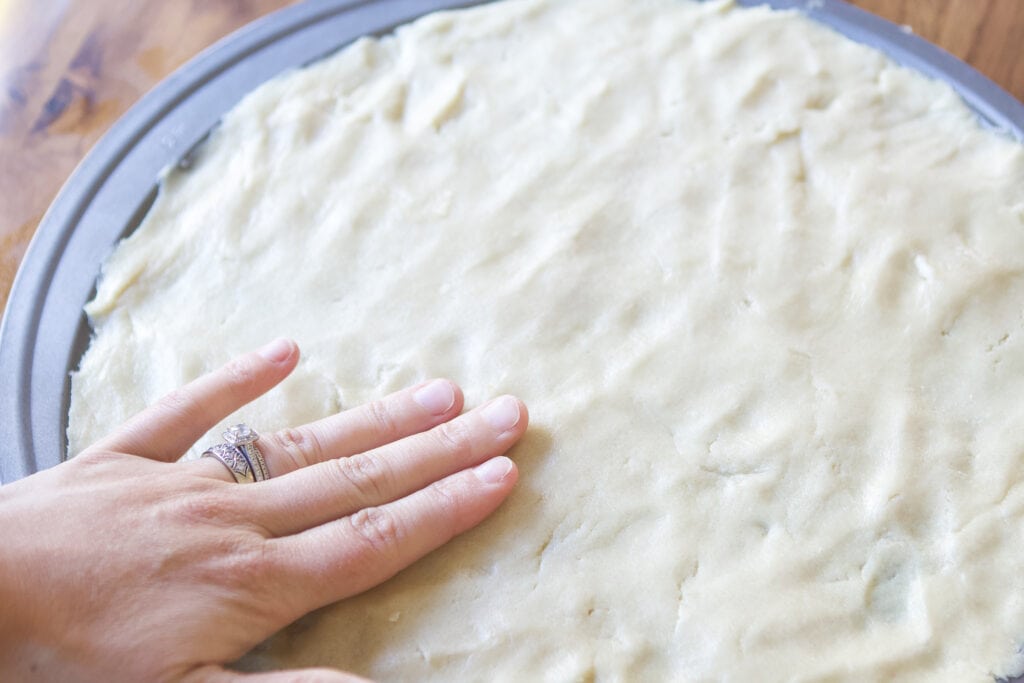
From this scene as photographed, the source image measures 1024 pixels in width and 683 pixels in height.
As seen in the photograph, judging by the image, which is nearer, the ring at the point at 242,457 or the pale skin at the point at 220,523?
the pale skin at the point at 220,523

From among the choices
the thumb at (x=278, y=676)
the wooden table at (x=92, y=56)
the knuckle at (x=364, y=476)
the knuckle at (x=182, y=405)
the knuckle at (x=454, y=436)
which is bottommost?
the thumb at (x=278, y=676)

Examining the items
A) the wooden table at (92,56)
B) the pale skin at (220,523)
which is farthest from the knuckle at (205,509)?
the wooden table at (92,56)

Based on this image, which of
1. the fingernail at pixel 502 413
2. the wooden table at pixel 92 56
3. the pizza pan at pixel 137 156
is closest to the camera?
the fingernail at pixel 502 413

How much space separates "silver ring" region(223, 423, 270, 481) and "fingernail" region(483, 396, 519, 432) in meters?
0.23

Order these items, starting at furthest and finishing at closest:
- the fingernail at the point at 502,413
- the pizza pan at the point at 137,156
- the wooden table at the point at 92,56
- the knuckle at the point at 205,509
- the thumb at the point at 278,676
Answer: the wooden table at the point at 92,56
the pizza pan at the point at 137,156
the fingernail at the point at 502,413
the knuckle at the point at 205,509
the thumb at the point at 278,676

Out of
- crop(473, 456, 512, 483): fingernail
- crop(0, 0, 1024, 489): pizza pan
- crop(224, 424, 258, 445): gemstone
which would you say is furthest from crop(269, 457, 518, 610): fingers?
crop(0, 0, 1024, 489): pizza pan

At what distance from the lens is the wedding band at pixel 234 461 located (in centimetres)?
92

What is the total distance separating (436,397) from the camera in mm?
987

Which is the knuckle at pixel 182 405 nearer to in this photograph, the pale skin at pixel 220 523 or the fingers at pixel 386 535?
the pale skin at pixel 220 523

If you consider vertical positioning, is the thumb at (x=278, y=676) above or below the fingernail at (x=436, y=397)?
below

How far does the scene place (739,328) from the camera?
3.44 ft

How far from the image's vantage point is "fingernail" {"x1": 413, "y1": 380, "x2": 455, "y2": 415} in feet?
3.23

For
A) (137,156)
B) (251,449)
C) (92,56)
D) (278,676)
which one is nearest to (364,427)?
(251,449)

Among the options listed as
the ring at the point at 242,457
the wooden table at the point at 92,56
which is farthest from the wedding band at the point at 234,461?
the wooden table at the point at 92,56
